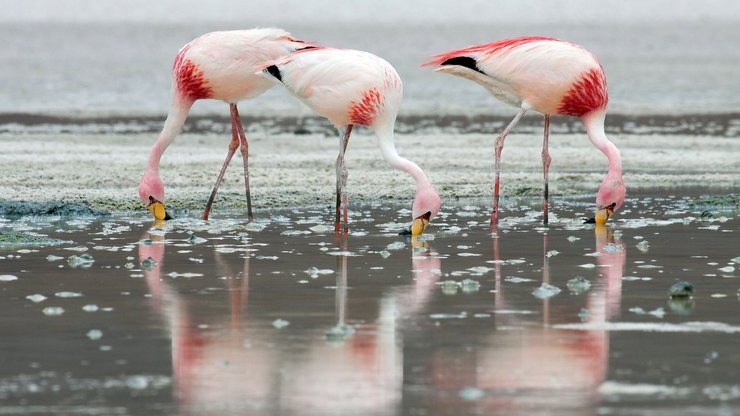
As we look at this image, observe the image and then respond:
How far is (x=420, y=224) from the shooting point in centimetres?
1088

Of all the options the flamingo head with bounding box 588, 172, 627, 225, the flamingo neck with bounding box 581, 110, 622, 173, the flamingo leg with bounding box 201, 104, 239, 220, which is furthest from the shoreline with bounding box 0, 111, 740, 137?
the flamingo head with bounding box 588, 172, 627, 225

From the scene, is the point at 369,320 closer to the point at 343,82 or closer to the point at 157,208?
the point at 343,82

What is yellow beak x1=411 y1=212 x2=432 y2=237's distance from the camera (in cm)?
1088

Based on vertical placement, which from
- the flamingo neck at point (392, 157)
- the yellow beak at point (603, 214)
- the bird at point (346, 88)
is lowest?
the yellow beak at point (603, 214)

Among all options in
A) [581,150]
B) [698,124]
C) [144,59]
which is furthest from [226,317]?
[144,59]

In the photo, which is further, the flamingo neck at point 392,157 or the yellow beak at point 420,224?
the flamingo neck at point 392,157

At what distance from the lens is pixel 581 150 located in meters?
17.9

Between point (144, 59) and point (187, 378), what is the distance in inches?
1615

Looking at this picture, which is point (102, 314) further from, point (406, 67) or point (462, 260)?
point (406, 67)

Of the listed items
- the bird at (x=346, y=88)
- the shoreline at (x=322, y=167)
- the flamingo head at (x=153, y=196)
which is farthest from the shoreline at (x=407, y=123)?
the bird at (x=346, y=88)

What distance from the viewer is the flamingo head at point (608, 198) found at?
1167 cm

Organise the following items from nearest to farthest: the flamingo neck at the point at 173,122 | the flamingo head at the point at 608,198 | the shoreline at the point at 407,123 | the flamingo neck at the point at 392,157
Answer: the flamingo neck at the point at 392,157 → the flamingo head at the point at 608,198 → the flamingo neck at the point at 173,122 → the shoreline at the point at 407,123

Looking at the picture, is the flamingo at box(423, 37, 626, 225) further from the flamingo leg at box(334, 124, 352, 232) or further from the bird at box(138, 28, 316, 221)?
the bird at box(138, 28, 316, 221)

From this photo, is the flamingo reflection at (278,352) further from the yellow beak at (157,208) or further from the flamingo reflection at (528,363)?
the yellow beak at (157,208)
